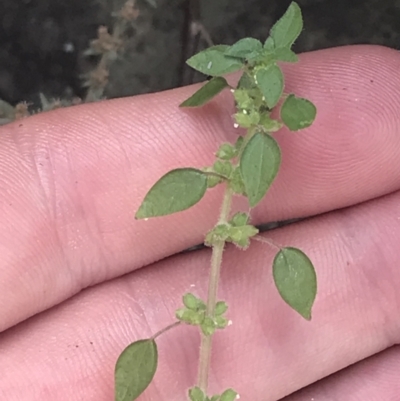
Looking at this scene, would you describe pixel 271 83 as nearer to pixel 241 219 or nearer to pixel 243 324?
pixel 241 219

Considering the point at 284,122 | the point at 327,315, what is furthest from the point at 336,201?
the point at 284,122

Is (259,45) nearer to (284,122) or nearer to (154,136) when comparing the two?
(284,122)

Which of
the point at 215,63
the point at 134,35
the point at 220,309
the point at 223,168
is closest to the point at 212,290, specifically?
the point at 220,309

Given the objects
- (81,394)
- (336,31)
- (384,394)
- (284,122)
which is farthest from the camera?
(336,31)

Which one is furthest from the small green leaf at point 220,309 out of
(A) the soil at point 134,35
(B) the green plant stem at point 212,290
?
(A) the soil at point 134,35

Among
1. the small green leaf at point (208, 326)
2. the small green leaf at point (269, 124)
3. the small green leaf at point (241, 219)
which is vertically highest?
the small green leaf at point (269, 124)

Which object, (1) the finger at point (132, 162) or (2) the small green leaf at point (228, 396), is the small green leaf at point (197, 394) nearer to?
(2) the small green leaf at point (228, 396)
